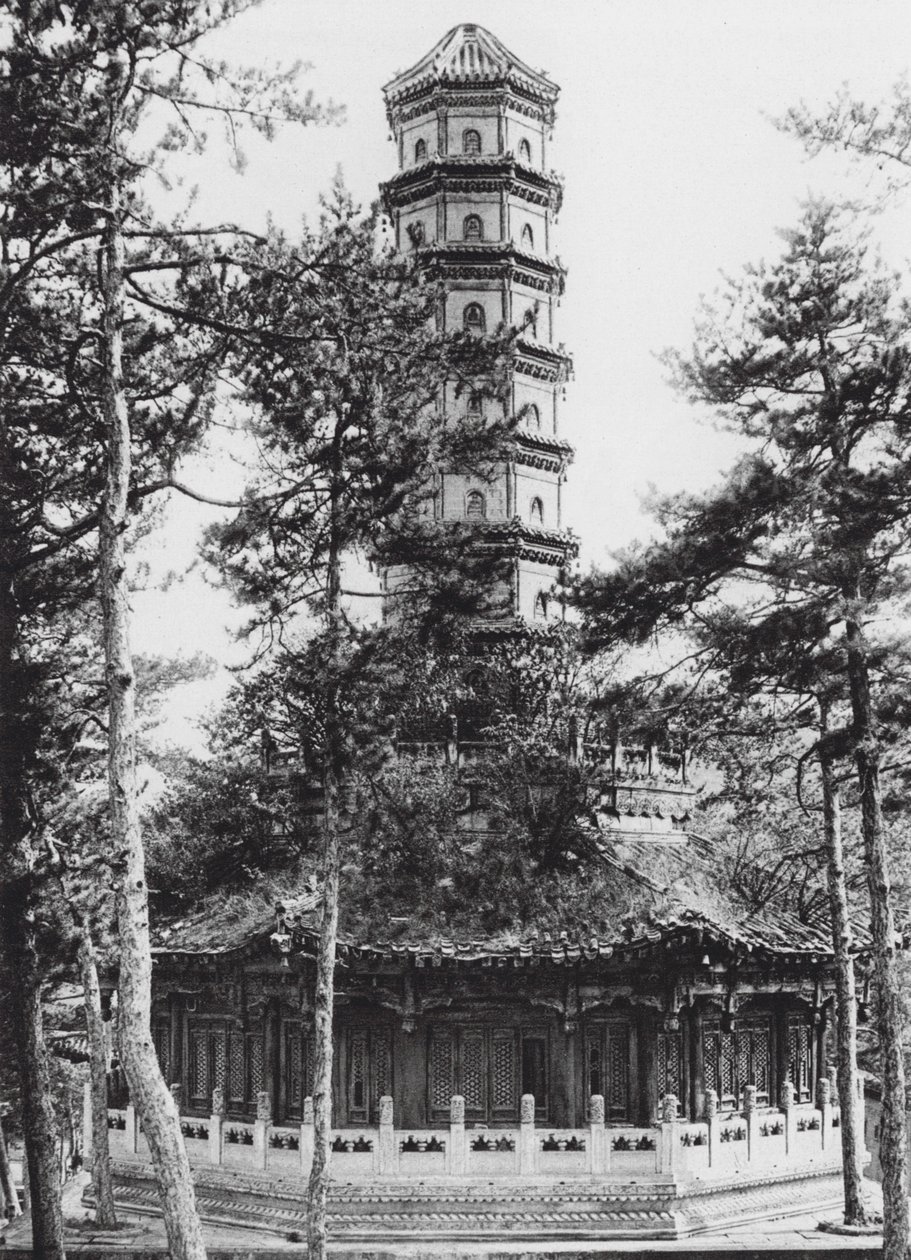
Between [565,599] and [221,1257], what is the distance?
9500 millimetres

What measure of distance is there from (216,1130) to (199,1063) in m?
A: 2.12

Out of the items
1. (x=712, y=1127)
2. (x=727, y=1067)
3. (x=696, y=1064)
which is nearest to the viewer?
(x=712, y=1127)

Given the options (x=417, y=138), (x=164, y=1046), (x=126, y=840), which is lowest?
(x=164, y=1046)

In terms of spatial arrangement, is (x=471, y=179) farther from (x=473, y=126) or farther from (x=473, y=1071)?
(x=473, y=1071)

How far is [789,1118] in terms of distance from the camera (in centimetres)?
2256

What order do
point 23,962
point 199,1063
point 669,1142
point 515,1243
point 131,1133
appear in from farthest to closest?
point 199,1063
point 131,1133
point 669,1142
point 515,1243
point 23,962

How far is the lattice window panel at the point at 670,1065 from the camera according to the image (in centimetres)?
2164

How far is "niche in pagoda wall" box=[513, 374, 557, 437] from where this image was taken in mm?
27156

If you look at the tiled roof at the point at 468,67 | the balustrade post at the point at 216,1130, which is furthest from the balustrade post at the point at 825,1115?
the tiled roof at the point at 468,67

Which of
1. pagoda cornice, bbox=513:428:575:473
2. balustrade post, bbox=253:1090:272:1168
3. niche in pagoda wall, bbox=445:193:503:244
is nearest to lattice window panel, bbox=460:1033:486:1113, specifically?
balustrade post, bbox=253:1090:272:1168

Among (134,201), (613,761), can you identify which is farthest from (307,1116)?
(134,201)

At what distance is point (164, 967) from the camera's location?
23078mm

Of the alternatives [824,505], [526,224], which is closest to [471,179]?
[526,224]

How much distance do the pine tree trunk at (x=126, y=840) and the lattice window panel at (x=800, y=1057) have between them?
1362cm
